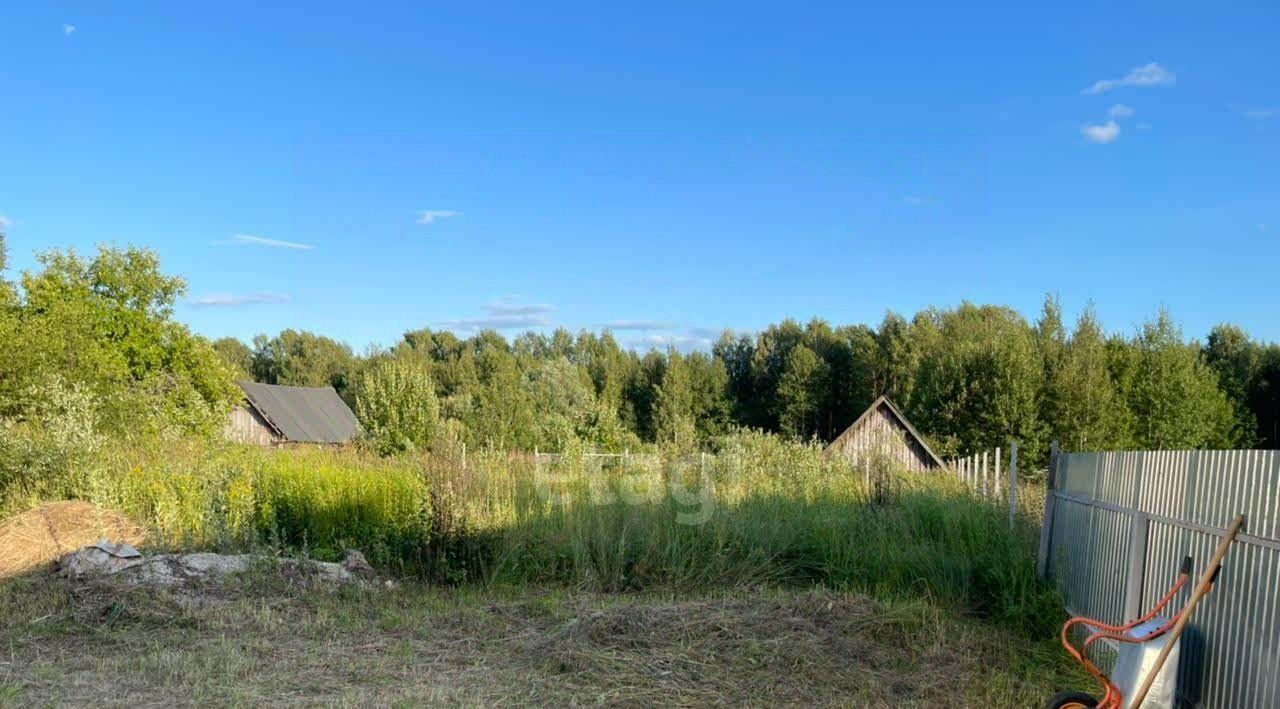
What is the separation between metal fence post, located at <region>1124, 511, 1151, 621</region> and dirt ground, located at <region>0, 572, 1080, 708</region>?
2.67ft

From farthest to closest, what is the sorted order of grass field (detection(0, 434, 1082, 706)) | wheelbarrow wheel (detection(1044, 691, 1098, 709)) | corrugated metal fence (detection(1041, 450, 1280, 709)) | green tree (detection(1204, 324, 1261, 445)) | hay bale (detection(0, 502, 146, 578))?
green tree (detection(1204, 324, 1261, 445))
hay bale (detection(0, 502, 146, 578))
grass field (detection(0, 434, 1082, 706))
wheelbarrow wheel (detection(1044, 691, 1098, 709))
corrugated metal fence (detection(1041, 450, 1280, 709))

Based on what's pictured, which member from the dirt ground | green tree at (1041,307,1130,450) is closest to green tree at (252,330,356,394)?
green tree at (1041,307,1130,450)

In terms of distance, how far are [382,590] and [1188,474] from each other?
7098mm

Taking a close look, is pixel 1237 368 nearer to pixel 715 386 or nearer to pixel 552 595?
pixel 715 386

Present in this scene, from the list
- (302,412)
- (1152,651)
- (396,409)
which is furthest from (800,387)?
(1152,651)

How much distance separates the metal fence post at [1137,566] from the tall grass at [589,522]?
8.09 ft

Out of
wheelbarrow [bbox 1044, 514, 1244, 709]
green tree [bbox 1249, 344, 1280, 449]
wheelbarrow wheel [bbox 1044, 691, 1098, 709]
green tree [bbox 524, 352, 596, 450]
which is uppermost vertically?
green tree [bbox 1249, 344, 1280, 449]

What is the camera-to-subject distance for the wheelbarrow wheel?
4.73 metres

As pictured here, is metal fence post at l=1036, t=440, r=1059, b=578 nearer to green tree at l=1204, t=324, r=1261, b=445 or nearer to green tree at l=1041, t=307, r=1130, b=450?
green tree at l=1041, t=307, r=1130, b=450

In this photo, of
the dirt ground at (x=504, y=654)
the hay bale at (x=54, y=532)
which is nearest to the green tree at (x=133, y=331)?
the hay bale at (x=54, y=532)

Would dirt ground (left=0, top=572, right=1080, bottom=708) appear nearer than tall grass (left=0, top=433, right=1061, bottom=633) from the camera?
Yes

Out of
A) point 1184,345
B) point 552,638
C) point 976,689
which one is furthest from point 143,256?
point 1184,345

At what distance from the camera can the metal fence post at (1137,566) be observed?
18.2ft

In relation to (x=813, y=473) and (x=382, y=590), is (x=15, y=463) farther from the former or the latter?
(x=813, y=473)
